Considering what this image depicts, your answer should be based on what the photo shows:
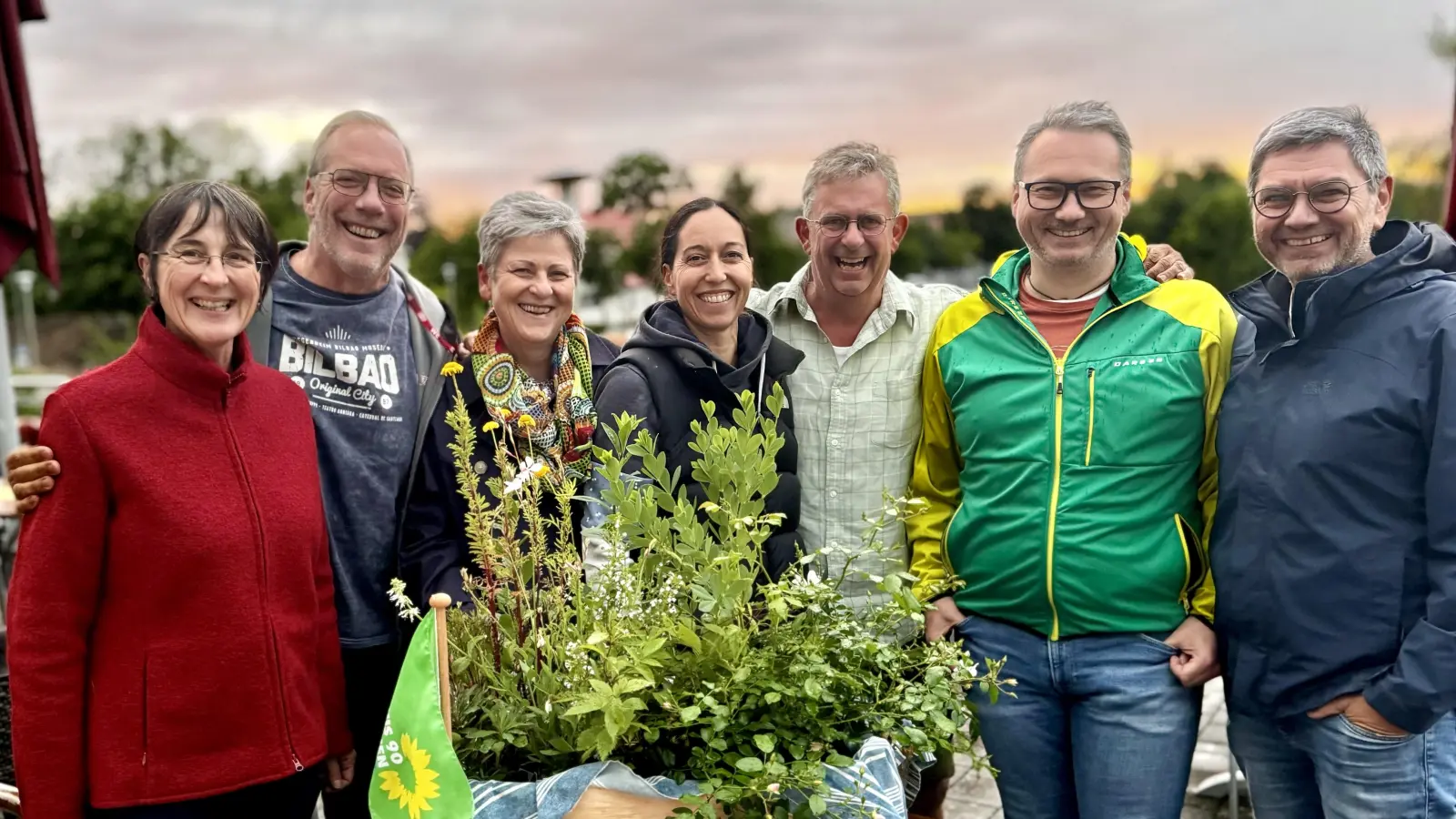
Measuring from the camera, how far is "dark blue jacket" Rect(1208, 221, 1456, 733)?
2.09 m

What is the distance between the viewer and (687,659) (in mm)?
1787

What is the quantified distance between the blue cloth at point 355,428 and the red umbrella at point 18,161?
2214 mm

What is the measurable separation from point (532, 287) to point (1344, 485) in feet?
5.78

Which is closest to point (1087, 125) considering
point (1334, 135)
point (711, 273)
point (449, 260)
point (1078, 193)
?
point (1078, 193)

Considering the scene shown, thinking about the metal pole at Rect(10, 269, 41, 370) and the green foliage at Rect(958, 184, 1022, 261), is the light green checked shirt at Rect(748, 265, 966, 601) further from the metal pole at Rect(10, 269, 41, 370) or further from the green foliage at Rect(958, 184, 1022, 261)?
the metal pole at Rect(10, 269, 41, 370)

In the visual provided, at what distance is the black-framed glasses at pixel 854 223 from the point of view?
2.76m

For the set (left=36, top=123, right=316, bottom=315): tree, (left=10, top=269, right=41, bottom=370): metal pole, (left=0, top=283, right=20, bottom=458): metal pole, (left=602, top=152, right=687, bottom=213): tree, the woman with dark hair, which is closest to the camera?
the woman with dark hair

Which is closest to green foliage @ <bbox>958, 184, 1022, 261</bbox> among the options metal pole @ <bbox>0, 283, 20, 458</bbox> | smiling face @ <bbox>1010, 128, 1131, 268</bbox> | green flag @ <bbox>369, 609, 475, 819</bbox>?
metal pole @ <bbox>0, 283, 20, 458</bbox>

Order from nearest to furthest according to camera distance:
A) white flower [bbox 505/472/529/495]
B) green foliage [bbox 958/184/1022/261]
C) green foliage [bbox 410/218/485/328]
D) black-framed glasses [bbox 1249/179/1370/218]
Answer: white flower [bbox 505/472/529/495], black-framed glasses [bbox 1249/179/1370/218], green foliage [bbox 410/218/485/328], green foliage [bbox 958/184/1022/261]

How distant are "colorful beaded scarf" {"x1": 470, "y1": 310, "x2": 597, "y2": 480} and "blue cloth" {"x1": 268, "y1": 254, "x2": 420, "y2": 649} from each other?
0.74 feet

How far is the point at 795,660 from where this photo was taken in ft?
5.81

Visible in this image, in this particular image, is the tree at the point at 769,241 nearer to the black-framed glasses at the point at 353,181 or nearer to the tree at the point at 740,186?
the tree at the point at 740,186

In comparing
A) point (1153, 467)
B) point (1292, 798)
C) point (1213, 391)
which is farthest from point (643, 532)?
point (1292, 798)

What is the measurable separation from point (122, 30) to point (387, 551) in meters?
61.4
